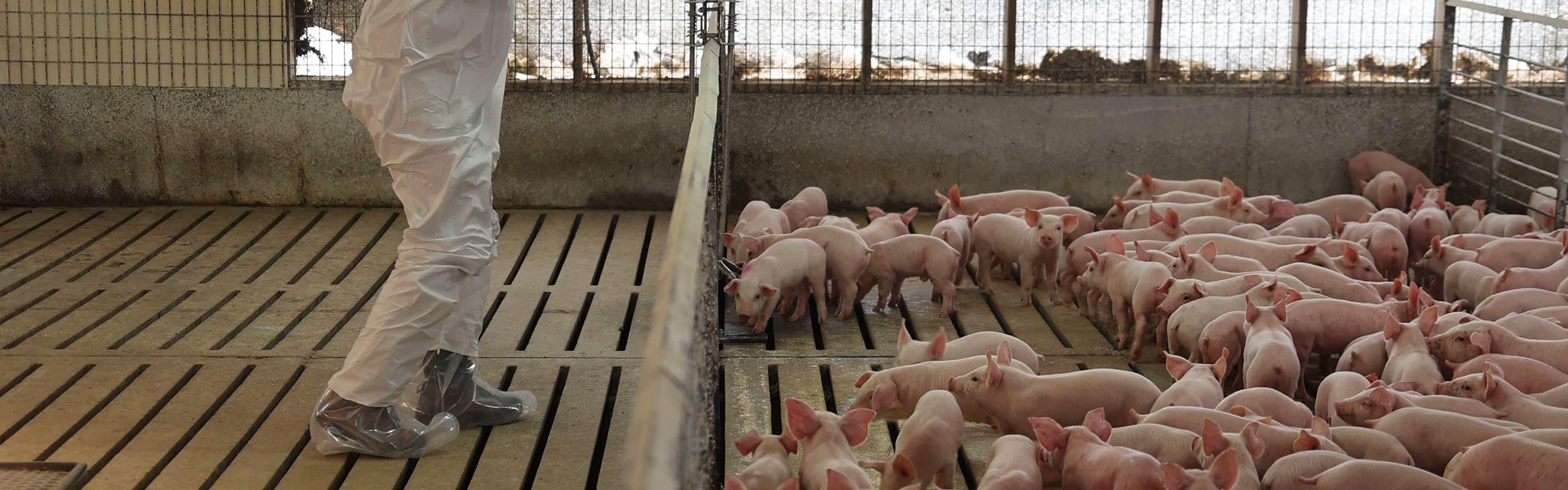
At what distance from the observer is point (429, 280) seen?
10.4ft

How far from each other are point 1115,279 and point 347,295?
268cm

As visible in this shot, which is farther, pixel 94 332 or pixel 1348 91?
pixel 1348 91

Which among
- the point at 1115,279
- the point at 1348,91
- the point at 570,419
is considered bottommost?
the point at 570,419

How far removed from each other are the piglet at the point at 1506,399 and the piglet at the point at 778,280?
1916mm

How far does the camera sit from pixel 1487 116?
268 inches

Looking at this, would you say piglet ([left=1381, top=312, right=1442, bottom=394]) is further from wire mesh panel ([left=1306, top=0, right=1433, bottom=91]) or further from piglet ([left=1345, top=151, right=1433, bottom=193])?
wire mesh panel ([left=1306, top=0, right=1433, bottom=91])

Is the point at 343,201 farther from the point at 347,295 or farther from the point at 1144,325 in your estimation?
the point at 1144,325

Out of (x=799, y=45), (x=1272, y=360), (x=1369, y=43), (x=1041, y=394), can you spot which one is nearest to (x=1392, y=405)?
(x=1272, y=360)

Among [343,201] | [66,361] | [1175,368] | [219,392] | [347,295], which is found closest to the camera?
[1175,368]

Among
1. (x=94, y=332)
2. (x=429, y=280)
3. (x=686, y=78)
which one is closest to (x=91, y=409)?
(x=94, y=332)

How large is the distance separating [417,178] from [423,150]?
0.08 metres

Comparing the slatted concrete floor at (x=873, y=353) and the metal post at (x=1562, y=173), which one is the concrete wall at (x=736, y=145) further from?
the slatted concrete floor at (x=873, y=353)

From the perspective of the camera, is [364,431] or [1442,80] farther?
[1442,80]

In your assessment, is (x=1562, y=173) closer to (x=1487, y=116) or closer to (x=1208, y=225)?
(x=1487, y=116)
